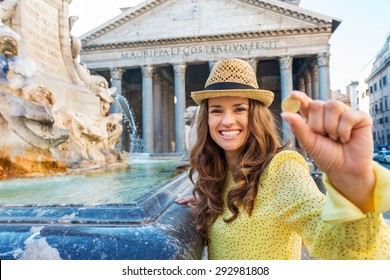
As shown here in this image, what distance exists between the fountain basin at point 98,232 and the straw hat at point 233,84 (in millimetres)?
636

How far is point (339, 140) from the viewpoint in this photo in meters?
0.76

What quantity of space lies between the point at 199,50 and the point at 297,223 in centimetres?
2498

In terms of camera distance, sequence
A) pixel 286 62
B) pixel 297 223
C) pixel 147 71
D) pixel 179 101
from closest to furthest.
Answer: pixel 297 223 → pixel 286 62 → pixel 179 101 → pixel 147 71

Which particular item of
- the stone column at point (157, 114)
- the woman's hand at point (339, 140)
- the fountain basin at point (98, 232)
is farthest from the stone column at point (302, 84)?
the woman's hand at point (339, 140)

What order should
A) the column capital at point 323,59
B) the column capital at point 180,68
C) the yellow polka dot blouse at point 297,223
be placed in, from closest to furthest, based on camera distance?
the yellow polka dot blouse at point 297,223 → the column capital at point 323,59 → the column capital at point 180,68

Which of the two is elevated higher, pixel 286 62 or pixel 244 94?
pixel 286 62

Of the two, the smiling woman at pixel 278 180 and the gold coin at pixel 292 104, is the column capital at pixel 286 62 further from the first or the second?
the gold coin at pixel 292 104

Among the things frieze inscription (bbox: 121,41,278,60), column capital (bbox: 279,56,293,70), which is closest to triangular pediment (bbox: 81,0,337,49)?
frieze inscription (bbox: 121,41,278,60)

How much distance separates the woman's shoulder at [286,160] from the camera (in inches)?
46.5

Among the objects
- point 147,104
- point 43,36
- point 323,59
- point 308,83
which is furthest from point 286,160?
point 308,83

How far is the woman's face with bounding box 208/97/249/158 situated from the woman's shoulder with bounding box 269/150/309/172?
0.73 feet

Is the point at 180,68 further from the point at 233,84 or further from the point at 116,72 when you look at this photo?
the point at 233,84

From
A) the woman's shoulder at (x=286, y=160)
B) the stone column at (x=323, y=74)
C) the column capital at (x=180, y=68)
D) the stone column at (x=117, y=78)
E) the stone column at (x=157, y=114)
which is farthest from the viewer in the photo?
the stone column at (x=157, y=114)

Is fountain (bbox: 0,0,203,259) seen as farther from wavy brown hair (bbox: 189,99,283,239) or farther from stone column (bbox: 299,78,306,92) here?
stone column (bbox: 299,78,306,92)
